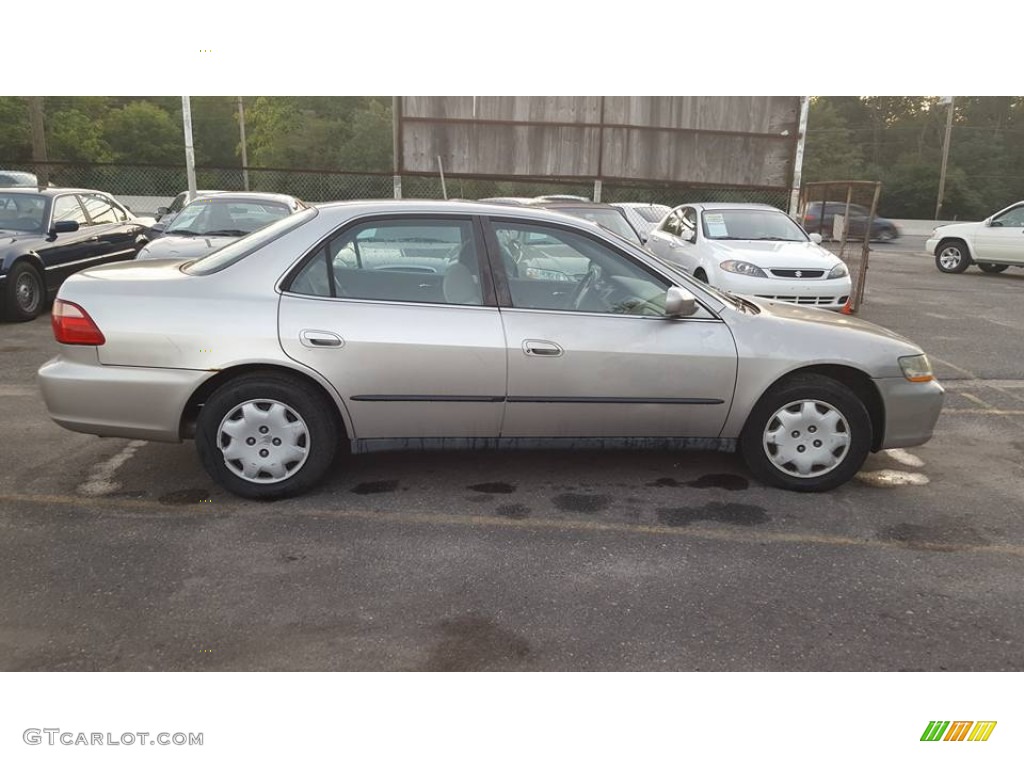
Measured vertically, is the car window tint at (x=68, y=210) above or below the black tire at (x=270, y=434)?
above

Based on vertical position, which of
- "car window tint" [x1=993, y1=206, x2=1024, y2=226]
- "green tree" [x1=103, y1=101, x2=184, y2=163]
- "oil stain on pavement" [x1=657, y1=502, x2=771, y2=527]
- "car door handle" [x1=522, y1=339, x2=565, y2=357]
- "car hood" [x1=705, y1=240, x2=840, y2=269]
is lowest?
"oil stain on pavement" [x1=657, y1=502, x2=771, y2=527]

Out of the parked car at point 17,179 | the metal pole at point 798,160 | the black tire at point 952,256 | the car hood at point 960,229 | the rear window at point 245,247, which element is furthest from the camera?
the parked car at point 17,179

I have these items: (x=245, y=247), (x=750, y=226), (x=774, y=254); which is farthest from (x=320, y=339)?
(x=750, y=226)

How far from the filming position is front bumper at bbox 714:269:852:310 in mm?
9391

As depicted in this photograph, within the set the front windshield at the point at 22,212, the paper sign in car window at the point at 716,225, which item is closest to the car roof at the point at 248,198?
the front windshield at the point at 22,212

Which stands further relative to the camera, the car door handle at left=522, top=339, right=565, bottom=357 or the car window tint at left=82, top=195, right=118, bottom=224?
the car window tint at left=82, top=195, right=118, bottom=224

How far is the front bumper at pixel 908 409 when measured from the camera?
4449 mm

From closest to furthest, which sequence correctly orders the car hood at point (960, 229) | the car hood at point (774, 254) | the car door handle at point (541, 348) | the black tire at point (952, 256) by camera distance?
1. the car door handle at point (541, 348)
2. the car hood at point (774, 254)
3. the car hood at point (960, 229)
4. the black tire at point (952, 256)

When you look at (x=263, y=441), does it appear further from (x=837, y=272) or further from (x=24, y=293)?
(x=837, y=272)

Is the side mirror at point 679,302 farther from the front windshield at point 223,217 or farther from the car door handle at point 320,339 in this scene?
the front windshield at point 223,217

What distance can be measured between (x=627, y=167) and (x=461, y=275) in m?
16.3

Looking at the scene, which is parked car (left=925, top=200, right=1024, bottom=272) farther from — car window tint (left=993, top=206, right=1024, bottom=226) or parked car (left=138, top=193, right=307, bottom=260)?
parked car (left=138, top=193, right=307, bottom=260)

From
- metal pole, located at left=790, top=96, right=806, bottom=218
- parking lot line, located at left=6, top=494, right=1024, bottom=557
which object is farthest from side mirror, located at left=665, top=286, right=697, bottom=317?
metal pole, located at left=790, top=96, right=806, bottom=218

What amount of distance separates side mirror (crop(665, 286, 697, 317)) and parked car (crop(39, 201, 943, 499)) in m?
0.01
